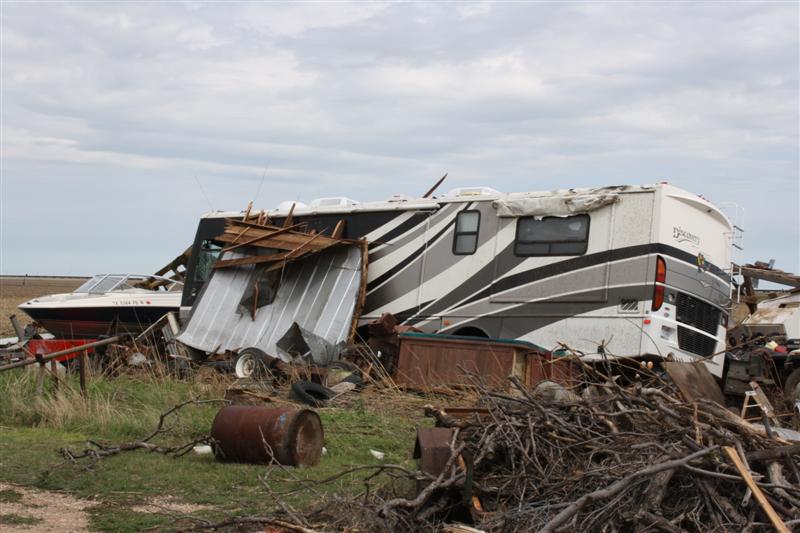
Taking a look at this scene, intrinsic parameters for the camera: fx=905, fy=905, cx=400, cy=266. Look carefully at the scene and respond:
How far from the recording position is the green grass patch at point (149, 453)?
6641 millimetres

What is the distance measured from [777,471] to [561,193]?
7.97 metres

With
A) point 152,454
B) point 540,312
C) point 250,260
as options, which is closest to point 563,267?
point 540,312

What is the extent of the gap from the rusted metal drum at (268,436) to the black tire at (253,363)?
5013 mm

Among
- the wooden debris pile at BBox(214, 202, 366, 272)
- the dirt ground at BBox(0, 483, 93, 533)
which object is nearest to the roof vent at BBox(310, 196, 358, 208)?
the wooden debris pile at BBox(214, 202, 366, 272)

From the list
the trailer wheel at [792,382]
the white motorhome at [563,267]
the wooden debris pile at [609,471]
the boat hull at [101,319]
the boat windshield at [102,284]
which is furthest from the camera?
the boat windshield at [102,284]

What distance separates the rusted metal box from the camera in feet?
36.2

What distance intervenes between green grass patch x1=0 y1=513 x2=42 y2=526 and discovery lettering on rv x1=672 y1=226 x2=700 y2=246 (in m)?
8.51

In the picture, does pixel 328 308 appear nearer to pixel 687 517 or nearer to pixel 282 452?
pixel 282 452

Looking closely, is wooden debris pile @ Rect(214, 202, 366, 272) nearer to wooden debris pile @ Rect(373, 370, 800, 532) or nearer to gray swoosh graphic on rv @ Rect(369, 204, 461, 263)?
gray swoosh graphic on rv @ Rect(369, 204, 461, 263)

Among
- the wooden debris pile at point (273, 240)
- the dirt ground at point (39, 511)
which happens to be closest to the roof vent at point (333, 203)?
the wooden debris pile at point (273, 240)

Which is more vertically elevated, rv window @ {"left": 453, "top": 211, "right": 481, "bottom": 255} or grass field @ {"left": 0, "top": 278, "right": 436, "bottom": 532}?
rv window @ {"left": 453, "top": 211, "right": 481, "bottom": 255}

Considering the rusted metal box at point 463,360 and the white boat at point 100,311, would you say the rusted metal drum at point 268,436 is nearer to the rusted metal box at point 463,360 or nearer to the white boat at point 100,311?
the rusted metal box at point 463,360

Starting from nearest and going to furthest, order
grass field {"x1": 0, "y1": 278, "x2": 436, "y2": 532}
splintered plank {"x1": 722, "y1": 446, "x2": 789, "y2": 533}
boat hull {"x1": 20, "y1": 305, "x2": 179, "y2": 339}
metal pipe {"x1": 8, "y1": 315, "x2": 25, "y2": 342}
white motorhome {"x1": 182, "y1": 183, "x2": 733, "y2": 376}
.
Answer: splintered plank {"x1": 722, "y1": 446, "x2": 789, "y2": 533}, grass field {"x1": 0, "y1": 278, "x2": 436, "y2": 532}, white motorhome {"x1": 182, "y1": 183, "x2": 733, "y2": 376}, metal pipe {"x1": 8, "y1": 315, "x2": 25, "y2": 342}, boat hull {"x1": 20, "y1": 305, "x2": 179, "y2": 339}

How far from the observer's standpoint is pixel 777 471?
4.73 m
